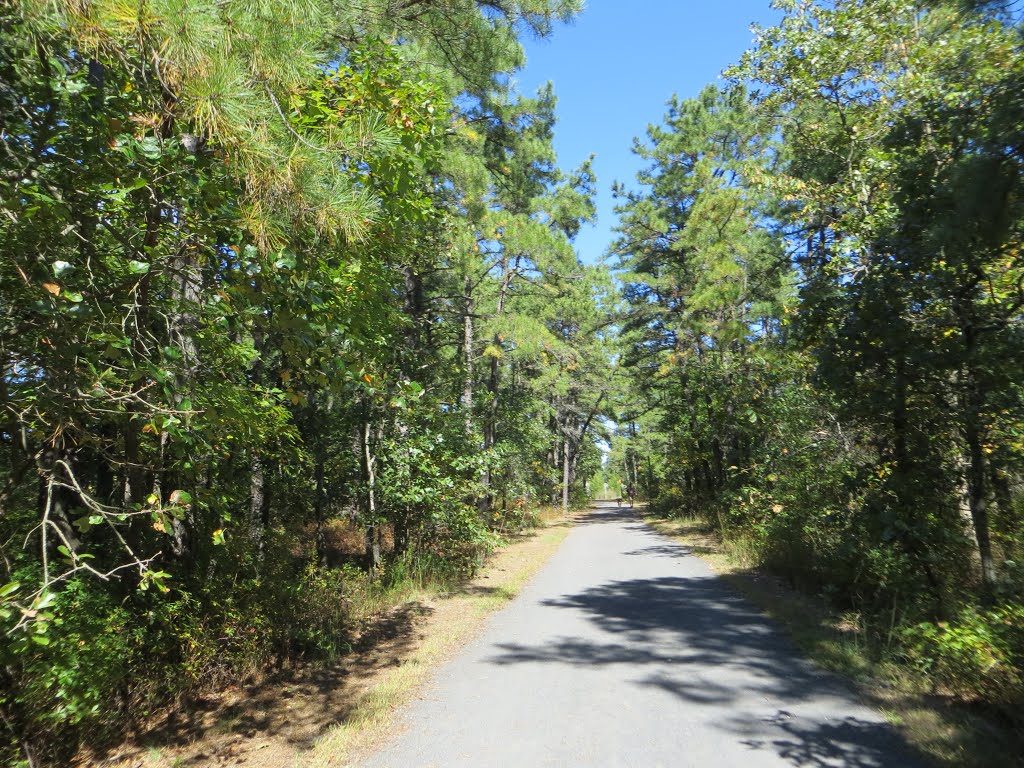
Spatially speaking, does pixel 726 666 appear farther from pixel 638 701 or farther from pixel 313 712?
pixel 313 712

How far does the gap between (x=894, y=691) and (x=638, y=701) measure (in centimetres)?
222

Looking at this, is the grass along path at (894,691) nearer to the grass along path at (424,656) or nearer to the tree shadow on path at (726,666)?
the tree shadow on path at (726,666)

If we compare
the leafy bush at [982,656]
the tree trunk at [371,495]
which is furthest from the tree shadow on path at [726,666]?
the tree trunk at [371,495]

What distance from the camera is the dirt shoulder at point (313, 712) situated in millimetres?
4285

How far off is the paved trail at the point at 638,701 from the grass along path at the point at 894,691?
19 cm

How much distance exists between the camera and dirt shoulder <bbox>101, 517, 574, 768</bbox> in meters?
4.29

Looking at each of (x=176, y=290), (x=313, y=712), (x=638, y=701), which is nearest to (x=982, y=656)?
(x=638, y=701)

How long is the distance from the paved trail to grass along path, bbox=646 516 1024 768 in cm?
19

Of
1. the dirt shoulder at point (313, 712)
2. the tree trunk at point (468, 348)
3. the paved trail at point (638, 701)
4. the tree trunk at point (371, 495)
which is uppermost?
the tree trunk at point (468, 348)

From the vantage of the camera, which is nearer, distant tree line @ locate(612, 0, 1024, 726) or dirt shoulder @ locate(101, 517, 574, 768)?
dirt shoulder @ locate(101, 517, 574, 768)

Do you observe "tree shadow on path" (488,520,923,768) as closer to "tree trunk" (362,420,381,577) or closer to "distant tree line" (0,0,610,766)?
"tree trunk" (362,420,381,577)

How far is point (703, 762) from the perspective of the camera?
13.1 ft

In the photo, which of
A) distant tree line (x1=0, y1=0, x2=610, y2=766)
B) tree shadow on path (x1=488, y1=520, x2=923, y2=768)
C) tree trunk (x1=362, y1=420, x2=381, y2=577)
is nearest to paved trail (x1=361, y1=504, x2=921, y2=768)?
tree shadow on path (x1=488, y1=520, x2=923, y2=768)

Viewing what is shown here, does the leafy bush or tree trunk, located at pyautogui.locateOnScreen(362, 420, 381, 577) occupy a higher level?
tree trunk, located at pyautogui.locateOnScreen(362, 420, 381, 577)
